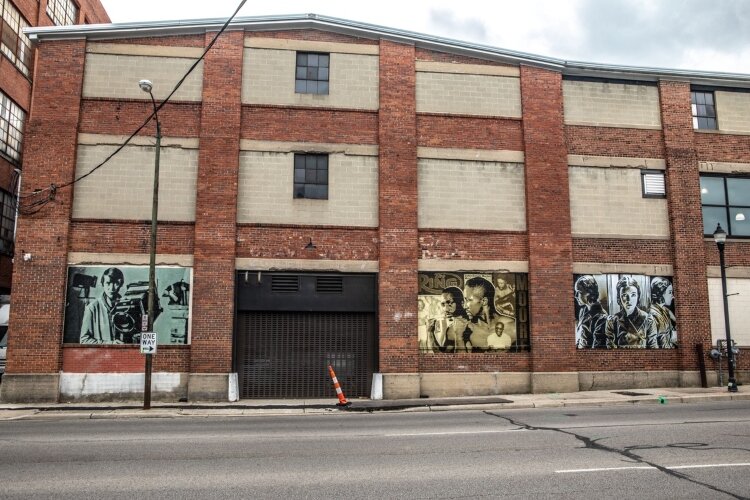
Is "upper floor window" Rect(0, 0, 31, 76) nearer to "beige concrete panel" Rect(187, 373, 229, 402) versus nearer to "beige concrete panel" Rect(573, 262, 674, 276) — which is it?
"beige concrete panel" Rect(187, 373, 229, 402)

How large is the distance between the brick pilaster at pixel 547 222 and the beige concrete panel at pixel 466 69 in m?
0.47

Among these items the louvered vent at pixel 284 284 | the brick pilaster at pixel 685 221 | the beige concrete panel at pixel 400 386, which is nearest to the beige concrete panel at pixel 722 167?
the brick pilaster at pixel 685 221

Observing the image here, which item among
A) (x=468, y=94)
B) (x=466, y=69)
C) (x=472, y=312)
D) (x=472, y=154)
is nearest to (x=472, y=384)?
(x=472, y=312)

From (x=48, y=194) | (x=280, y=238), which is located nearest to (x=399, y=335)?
(x=280, y=238)

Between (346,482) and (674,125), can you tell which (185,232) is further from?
(674,125)

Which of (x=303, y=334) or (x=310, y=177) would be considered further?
(x=310, y=177)

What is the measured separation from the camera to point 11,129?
1087 inches

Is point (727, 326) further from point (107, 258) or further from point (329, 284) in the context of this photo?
point (107, 258)

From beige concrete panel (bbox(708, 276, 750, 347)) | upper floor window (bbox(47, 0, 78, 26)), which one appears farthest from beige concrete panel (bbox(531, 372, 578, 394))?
upper floor window (bbox(47, 0, 78, 26))

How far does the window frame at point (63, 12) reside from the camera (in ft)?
104

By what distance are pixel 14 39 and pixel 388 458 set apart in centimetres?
2822

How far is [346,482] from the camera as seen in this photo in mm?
7352

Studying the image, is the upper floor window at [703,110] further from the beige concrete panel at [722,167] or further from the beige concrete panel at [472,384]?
the beige concrete panel at [472,384]

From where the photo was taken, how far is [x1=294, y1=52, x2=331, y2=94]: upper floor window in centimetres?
1998
